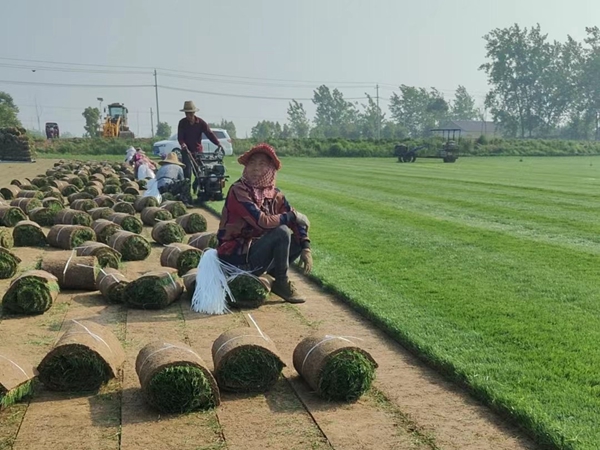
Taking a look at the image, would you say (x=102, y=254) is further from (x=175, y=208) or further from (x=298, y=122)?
(x=298, y=122)

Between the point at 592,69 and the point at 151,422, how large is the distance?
119 m

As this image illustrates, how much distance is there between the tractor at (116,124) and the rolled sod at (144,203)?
45.7m

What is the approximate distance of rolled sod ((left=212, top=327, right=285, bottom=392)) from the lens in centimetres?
481

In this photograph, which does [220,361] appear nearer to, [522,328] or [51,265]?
[522,328]

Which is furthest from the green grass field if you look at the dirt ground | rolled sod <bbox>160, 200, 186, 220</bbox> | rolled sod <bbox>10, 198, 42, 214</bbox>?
rolled sod <bbox>10, 198, 42, 214</bbox>

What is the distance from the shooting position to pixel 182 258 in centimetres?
842

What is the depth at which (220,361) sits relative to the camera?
4.82 metres

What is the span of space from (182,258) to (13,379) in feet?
12.8

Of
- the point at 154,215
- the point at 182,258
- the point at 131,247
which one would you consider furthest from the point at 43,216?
the point at 182,258

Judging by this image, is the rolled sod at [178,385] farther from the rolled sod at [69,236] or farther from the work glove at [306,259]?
the rolled sod at [69,236]

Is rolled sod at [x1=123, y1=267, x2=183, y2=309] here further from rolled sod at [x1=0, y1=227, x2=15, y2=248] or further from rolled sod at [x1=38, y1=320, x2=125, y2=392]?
rolled sod at [x1=0, y1=227, x2=15, y2=248]

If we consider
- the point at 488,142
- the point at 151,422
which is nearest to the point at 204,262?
the point at 151,422

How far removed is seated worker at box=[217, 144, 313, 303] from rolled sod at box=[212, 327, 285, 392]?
7.89 ft

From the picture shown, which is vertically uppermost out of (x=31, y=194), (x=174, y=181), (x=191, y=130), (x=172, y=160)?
(x=191, y=130)
